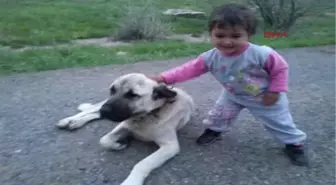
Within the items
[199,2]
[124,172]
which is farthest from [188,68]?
[199,2]

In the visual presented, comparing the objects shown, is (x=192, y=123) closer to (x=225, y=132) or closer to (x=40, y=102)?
(x=225, y=132)

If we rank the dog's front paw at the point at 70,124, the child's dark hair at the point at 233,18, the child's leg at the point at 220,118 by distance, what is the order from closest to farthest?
the child's dark hair at the point at 233,18
the child's leg at the point at 220,118
the dog's front paw at the point at 70,124

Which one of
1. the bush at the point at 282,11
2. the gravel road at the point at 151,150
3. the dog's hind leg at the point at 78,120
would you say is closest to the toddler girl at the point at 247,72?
the gravel road at the point at 151,150

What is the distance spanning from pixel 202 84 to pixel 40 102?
7.26 ft

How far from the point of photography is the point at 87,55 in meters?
8.01

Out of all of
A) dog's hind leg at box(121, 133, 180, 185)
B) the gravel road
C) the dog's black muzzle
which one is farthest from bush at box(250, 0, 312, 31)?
the dog's black muzzle

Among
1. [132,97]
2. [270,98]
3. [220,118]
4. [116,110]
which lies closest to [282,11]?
[220,118]

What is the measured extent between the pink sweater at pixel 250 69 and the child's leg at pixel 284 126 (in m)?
0.16

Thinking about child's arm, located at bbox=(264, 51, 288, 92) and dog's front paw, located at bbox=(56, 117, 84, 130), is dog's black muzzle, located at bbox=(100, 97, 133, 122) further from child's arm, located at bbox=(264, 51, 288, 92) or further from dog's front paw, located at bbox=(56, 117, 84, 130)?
child's arm, located at bbox=(264, 51, 288, 92)

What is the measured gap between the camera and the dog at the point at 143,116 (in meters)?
3.23

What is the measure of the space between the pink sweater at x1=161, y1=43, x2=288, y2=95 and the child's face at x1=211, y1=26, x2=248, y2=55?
9 centimetres

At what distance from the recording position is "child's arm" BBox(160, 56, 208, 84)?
3.54 m

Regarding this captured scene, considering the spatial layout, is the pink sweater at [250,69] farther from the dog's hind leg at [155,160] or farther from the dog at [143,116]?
the dog's hind leg at [155,160]

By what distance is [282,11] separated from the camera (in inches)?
541
